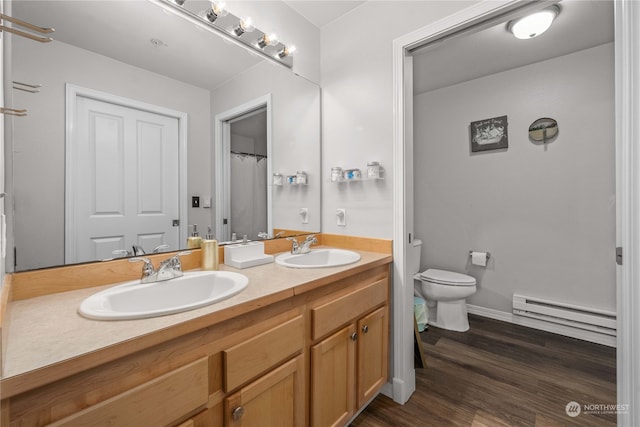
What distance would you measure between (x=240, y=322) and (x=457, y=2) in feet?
6.00

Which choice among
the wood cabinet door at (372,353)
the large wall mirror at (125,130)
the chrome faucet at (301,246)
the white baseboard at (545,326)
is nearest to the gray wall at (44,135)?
Answer: the large wall mirror at (125,130)

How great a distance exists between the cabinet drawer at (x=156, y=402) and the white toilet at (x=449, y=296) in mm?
2025

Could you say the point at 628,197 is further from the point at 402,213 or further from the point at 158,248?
the point at 158,248

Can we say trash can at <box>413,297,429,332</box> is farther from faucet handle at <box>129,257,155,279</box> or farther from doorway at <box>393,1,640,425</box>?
faucet handle at <box>129,257,155,279</box>

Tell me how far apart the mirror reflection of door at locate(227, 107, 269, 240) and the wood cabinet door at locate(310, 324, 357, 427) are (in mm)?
789

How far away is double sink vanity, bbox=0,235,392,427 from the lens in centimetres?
62

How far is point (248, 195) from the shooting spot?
176 centimetres

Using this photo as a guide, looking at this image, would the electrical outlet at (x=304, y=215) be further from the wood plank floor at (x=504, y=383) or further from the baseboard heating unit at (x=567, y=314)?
the baseboard heating unit at (x=567, y=314)

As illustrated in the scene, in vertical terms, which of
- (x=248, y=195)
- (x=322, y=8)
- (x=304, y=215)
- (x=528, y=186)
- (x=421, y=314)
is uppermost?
(x=322, y=8)

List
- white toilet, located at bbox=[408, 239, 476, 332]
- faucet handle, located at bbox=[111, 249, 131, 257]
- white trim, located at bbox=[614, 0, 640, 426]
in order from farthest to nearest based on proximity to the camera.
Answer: white toilet, located at bbox=[408, 239, 476, 332] < faucet handle, located at bbox=[111, 249, 131, 257] < white trim, located at bbox=[614, 0, 640, 426]

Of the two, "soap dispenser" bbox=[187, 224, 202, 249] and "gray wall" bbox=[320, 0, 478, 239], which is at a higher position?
"gray wall" bbox=[320, 0, 478, 239]

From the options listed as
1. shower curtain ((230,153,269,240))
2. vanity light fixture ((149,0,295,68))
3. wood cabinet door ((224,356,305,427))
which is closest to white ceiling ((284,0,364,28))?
vanity light fixture ((149,0,295,68))

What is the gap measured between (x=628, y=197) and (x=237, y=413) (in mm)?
1475

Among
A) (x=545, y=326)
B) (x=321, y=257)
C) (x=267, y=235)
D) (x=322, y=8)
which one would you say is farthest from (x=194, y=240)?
(x=545, y=326)
